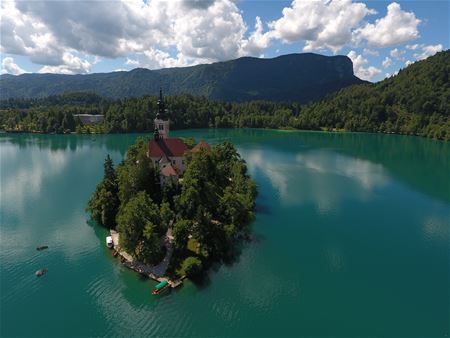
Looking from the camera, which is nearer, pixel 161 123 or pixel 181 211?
pixel 181 211

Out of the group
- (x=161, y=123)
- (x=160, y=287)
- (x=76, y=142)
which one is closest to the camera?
(x=160, y=287)

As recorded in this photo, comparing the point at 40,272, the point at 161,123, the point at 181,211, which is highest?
the point at 161,123

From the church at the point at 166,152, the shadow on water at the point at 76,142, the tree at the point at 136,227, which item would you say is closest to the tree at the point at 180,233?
the tree at the point at 136,227

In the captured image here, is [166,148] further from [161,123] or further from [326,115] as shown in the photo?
[326,115]

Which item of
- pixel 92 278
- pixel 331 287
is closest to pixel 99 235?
pixel 92 278

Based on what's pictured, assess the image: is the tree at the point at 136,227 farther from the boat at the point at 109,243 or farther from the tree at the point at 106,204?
the tree at the point at 106,204

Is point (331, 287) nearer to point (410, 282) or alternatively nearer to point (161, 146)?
point (410, 282)

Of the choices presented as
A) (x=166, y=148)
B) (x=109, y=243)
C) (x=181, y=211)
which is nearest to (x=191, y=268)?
Result: (x=181, y=211)
